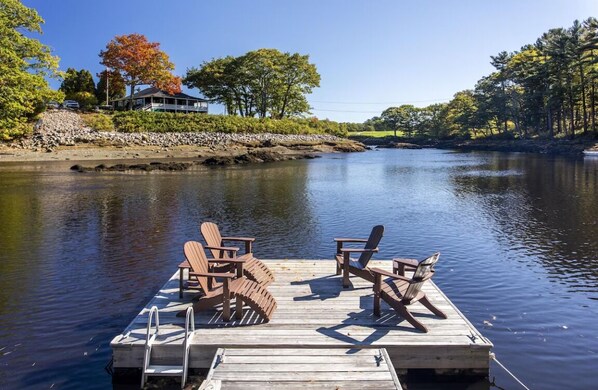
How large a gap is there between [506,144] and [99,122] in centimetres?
7731

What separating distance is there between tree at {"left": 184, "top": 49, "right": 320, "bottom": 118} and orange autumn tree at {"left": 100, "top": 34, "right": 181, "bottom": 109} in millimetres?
12401

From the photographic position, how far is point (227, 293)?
295 inches

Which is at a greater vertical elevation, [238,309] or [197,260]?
[197,260]

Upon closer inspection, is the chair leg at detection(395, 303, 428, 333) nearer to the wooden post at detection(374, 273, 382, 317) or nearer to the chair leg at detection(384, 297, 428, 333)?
the chair leg at detection(384, 297, 428, 333)

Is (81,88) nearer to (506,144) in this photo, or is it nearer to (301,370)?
(506,144)

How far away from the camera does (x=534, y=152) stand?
78500 mm

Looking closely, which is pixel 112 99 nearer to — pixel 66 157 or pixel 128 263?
pixel 66 157

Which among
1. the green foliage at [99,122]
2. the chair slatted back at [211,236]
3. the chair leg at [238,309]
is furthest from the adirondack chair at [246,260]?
the green foliage at [99,122]

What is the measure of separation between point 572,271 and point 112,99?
86.9 meters

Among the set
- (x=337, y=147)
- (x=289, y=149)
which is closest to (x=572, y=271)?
(x=289, y=149)

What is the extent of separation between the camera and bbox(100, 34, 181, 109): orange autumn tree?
237 ft

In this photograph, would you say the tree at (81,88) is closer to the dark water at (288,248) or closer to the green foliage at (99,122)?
the green foliage at (99,122)

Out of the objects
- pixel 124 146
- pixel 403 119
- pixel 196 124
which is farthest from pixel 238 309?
pixel 403 119

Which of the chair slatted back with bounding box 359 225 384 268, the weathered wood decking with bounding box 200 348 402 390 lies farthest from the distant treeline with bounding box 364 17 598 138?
the weathered wood decking with bounding box 200 348 402 390
